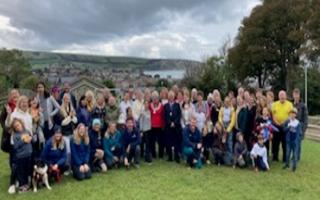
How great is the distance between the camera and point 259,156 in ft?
31.8

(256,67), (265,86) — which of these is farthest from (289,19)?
(265,86)

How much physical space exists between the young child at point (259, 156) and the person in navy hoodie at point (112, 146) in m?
2.95

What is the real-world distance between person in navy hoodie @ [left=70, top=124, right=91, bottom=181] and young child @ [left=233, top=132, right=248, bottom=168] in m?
3.34

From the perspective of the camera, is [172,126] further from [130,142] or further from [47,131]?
[47,131]

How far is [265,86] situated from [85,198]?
39.6 m

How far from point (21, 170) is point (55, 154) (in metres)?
0.79

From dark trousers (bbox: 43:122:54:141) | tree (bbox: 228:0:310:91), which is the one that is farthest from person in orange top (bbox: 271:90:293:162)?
tree (bbox: 228:0:310:91)

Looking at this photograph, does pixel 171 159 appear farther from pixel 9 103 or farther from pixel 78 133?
pixel 9 103

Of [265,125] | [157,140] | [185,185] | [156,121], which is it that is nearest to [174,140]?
[157,140]

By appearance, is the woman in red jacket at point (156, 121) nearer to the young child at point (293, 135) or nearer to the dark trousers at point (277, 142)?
the dark trousers at point (277, 142)

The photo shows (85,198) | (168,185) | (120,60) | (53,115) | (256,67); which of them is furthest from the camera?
(120,60)

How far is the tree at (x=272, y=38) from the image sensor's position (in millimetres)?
37728

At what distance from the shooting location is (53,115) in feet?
29.6

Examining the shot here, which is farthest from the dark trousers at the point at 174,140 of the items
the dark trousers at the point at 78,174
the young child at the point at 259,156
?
the dark trousers at the point at 78,174
